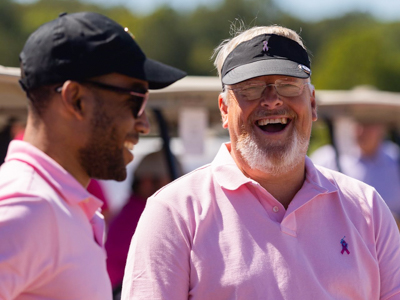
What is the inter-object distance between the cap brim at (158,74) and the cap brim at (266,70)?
8.8 inches

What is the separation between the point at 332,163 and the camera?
7055mm

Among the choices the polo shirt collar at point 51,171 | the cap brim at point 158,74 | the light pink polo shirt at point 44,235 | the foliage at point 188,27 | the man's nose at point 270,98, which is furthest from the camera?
the foliage at point 188,27

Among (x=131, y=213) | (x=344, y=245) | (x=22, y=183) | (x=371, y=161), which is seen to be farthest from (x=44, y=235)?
(x=371, y=161)

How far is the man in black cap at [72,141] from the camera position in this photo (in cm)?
200

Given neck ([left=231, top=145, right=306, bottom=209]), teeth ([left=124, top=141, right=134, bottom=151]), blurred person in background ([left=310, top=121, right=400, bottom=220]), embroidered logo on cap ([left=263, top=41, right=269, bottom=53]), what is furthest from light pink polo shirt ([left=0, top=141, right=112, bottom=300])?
blurred person in background ([left=310, top=121, right=400, bottom=220])

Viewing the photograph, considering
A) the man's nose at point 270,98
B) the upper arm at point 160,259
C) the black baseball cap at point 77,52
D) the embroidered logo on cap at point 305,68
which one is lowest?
the upper arm at point 160,259

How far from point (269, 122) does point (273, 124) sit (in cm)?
7

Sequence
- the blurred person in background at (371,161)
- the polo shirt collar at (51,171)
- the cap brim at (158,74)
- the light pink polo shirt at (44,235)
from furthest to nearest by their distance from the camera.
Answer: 1. the blurred person in background at (371,161)
2. the cap brim at (158,74)
3. the polo shirt collar at (51,171)
4. the light pink polo shirt at (44,235)

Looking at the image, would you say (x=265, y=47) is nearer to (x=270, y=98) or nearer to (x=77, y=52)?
(x=270, y=98)


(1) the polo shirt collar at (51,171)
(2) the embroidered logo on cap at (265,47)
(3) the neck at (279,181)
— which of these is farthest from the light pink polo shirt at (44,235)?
(2) the embroidered logo on cap at (265,47)

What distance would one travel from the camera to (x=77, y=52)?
226 cm

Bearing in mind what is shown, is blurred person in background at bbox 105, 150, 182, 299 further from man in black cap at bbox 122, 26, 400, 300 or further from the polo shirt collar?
the polo shirt collar

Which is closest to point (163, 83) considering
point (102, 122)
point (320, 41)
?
point (102, 122)

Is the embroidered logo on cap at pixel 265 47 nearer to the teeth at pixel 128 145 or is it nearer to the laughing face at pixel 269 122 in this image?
the laughing face at pixel 269 122
